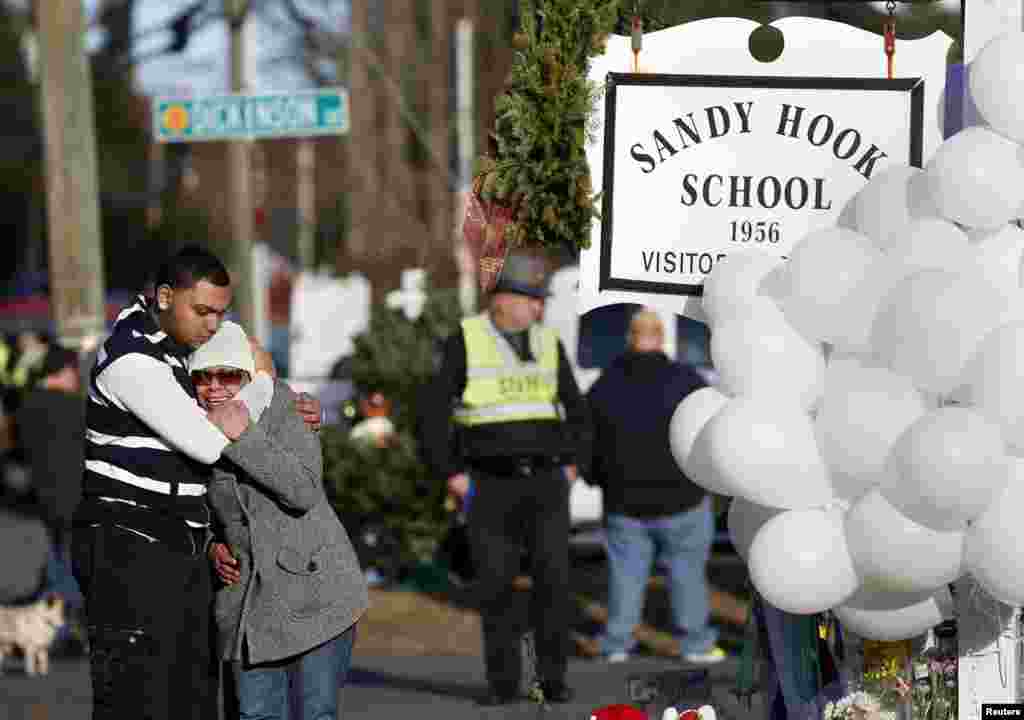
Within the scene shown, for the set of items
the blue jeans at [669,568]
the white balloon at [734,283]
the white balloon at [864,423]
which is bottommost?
the blue jeans at [669,568]

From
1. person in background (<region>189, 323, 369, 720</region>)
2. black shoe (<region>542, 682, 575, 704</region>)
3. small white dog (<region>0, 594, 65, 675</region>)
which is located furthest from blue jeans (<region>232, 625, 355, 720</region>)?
small white dog (<region>0, 594, 65, 675</region>)

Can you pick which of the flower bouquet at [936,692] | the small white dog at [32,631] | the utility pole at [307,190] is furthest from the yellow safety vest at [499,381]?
the utility pole at [307,190]

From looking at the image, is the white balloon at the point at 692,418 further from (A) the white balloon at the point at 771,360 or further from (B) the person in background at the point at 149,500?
(B) the person in background at the point at 149,500

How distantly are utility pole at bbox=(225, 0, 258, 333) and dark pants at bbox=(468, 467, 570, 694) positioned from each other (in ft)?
19.7

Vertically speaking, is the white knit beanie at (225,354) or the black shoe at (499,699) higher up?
the white knit beanie at (225,354)

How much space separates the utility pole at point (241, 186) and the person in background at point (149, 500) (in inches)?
341

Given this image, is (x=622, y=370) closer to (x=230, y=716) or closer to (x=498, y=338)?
(x=498, y=338)

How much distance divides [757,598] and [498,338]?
3.02m

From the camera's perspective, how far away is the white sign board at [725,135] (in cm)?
561

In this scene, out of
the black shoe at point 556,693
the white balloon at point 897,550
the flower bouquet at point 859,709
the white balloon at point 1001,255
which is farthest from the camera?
the black shoe at point 556,693

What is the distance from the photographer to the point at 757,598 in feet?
19.5

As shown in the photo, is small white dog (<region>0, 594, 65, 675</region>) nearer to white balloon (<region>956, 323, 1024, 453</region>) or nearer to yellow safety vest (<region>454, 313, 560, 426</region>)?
yellow safety vest (<region>454, 313, 560, 426</region>)

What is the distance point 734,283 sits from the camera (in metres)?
5.29

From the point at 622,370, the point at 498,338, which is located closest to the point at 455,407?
the point at 498,338
